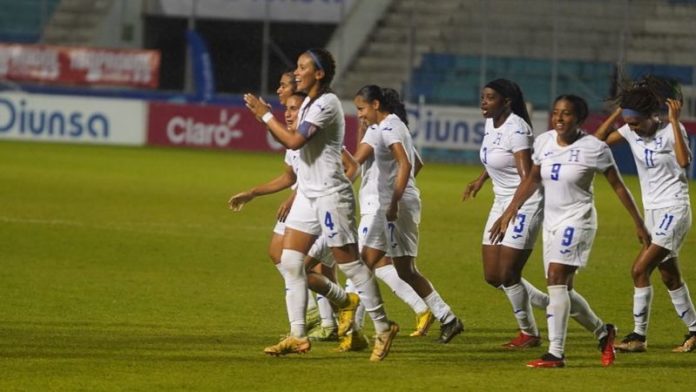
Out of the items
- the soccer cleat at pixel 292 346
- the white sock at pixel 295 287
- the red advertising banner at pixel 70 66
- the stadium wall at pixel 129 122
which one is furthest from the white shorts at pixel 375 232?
the red advertising banner at pixel 70 66

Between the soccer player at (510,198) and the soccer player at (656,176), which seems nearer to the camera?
the soccer player at (656,176)

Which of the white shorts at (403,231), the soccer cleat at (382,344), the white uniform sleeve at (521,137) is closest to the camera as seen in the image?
the soccer cleat at (382,344)

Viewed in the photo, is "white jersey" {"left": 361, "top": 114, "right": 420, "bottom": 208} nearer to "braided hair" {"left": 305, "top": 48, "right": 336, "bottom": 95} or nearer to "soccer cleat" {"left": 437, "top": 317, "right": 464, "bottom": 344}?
"soccer cleat" {"left": 437, "top": 317, "right": 464, "bottom": 344}

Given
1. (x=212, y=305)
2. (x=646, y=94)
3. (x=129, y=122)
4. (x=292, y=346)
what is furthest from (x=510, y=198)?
(x=129, y=122)

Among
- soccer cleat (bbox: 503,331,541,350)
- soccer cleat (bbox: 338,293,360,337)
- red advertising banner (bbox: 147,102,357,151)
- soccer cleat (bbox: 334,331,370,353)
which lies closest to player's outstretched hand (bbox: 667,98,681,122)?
soccer cleat (bbox: 503,331,541,350)

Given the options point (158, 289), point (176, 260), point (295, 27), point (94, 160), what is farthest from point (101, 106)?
point (158, 289)

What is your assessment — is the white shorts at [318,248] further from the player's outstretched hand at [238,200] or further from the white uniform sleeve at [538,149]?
→ the white uniform sleeve at [538,149]

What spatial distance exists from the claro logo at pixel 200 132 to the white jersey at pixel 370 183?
28.9 m

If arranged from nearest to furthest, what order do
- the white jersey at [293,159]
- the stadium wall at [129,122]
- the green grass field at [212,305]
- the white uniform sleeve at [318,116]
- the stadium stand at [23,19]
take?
the green grass field at [212,305] < the white uniform sleeve at [318,116] < the white jersey at [293,159] < the stadium wall at [129,122] < the stadium stand at [23,19]

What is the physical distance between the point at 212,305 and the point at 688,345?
434 centimetres

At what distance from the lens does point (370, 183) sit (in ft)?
39.3

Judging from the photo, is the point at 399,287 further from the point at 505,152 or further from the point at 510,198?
the point at 505,152

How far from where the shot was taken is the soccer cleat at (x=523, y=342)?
1155 centimetres

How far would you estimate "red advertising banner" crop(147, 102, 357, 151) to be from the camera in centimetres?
4050
